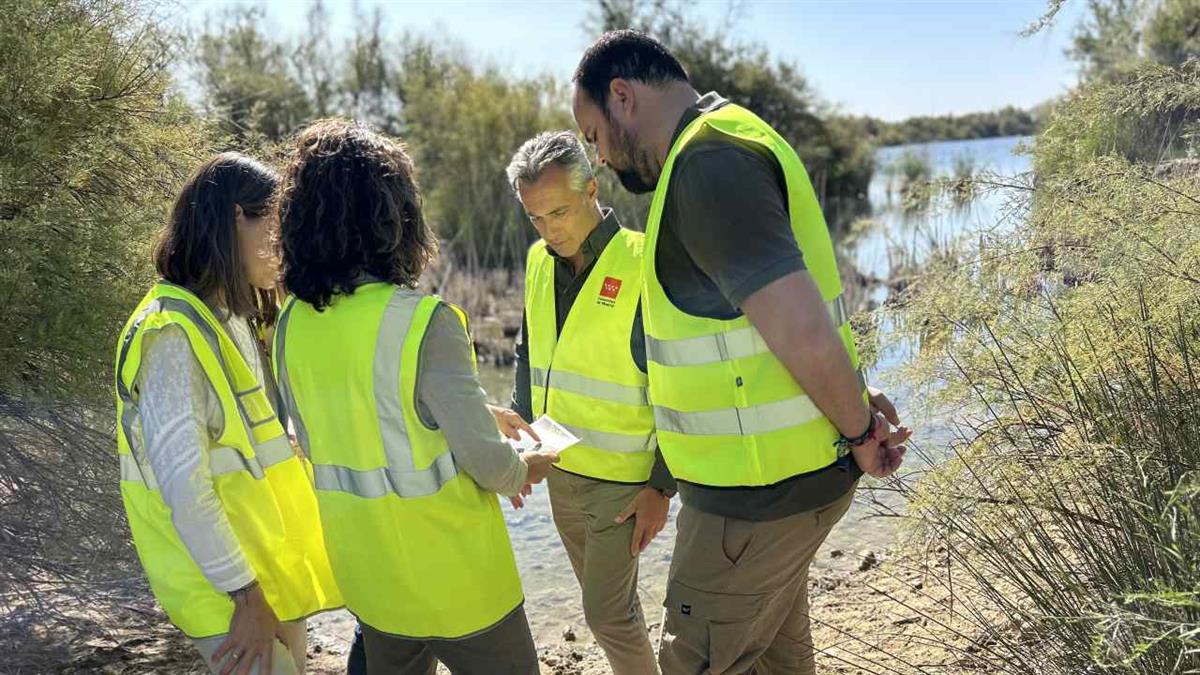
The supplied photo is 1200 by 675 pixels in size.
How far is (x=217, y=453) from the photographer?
2197 millimetres

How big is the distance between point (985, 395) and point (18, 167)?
358cm

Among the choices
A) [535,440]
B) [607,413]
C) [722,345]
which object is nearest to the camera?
[722,345]

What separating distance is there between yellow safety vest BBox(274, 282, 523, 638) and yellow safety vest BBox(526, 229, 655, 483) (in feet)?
2.87

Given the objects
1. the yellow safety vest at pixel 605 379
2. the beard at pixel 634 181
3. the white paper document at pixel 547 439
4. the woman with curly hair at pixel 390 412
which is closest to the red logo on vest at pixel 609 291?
the yellow safety vest at pixel 605 379

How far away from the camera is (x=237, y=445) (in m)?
2.21

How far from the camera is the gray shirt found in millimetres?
1942

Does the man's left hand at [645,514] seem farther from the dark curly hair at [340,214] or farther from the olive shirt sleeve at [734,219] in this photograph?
the dark curly hair at [340,214]

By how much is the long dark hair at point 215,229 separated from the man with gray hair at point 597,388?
102 cm

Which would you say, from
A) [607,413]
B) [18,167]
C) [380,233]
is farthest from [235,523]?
[18,167]

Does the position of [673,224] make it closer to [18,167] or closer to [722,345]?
[722,345]

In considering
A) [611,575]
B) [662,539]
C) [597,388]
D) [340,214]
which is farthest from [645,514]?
[662,539]

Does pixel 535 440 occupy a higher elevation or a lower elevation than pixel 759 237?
lower

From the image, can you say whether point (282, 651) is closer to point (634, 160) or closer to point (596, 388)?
point (596, 388)

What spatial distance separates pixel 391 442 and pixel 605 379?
1084 millimetres
